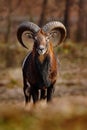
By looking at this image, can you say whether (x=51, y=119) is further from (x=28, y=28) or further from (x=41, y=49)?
(x=28, y=28)

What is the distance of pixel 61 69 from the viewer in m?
26.8

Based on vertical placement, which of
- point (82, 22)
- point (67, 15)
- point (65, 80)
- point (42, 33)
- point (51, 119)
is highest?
point (51, 119)

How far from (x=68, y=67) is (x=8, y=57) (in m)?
4.03

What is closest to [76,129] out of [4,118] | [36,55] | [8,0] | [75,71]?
[4,118]

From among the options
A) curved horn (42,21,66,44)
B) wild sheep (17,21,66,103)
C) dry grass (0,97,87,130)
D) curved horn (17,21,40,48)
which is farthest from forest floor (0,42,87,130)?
dry grass (0,97,87,130)

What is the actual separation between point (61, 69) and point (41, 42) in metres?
15.0

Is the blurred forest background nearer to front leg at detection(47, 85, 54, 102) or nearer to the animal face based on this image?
front leg at detection(47, 85, 54, 102)

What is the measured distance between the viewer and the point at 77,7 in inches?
1563

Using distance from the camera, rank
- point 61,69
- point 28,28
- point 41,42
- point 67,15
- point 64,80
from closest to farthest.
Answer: point 41,42
point 28,28
point 64,80
point 61,69
point 67,15

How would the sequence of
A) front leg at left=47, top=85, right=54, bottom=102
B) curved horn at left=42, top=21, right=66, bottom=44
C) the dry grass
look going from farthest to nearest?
curved horn at left=42, top=21, right=66, bottom=44 → front leg at left=47, top=85, right=54, bottom=102 → the dry grass

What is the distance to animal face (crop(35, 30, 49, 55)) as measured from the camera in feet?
38.0

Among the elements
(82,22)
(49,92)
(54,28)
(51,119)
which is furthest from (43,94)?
(82,22)

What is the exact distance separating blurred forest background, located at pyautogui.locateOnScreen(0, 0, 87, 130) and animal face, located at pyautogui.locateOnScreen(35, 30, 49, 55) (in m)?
1.33

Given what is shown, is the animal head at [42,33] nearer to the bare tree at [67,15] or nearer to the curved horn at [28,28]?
the curved horn at [28,28]
